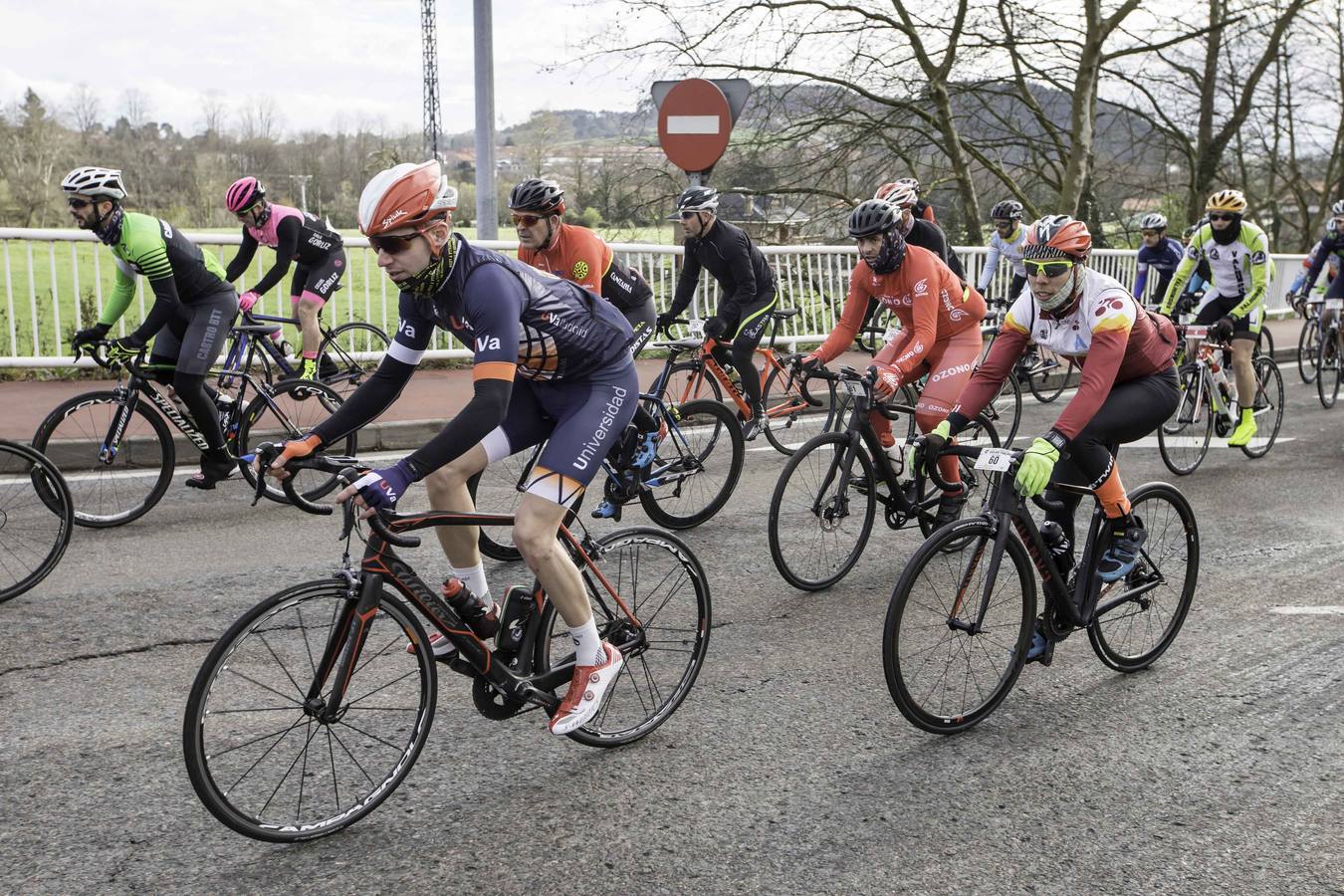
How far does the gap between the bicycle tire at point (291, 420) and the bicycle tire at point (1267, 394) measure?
7.12 meters

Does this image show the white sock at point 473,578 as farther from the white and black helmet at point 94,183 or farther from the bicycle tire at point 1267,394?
the bicycle tire at point 1267,394

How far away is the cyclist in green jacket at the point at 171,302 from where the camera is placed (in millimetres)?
6918

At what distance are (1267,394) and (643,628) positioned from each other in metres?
7.67

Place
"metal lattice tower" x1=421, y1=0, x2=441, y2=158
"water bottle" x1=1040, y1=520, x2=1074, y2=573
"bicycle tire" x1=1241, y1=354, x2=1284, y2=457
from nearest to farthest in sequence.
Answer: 1. "water bottle" x1=1040, y1=520, x2=1074, y2=573
2. "bicycle tire" x1=1241, y1=354, x2=1284, y2=457
3. "metal lattice tower" x1=421, y1=0, x2=441, y2=158

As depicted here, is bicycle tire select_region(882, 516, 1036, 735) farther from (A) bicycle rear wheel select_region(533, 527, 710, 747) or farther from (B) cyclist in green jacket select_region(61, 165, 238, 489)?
(B) cyclist in green jacket select_region(61, 165, 238, 489)

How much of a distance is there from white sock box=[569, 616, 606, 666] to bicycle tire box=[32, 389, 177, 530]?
427 cm

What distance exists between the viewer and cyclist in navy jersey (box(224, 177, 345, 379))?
9.01 m

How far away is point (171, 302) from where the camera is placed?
7.20 metres

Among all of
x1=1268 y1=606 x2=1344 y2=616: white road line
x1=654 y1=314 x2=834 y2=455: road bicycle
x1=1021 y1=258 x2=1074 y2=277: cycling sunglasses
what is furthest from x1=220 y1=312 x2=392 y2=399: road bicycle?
x1=1268 y1=606 x2=1344 y2=616: white road line

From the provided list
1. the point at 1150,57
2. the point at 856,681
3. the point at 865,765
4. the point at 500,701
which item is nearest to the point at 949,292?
the point at 856,681

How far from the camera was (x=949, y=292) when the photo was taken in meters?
6.92

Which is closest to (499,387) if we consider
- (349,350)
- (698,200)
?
(698,200)

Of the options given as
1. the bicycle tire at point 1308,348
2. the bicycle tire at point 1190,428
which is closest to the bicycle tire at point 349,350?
the bicycle tire at point 1190,428

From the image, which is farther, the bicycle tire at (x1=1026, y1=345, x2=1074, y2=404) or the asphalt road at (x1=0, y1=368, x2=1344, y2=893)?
the bicycle tire at (x1=1026, y1=345, x2=1074, y2=404)
